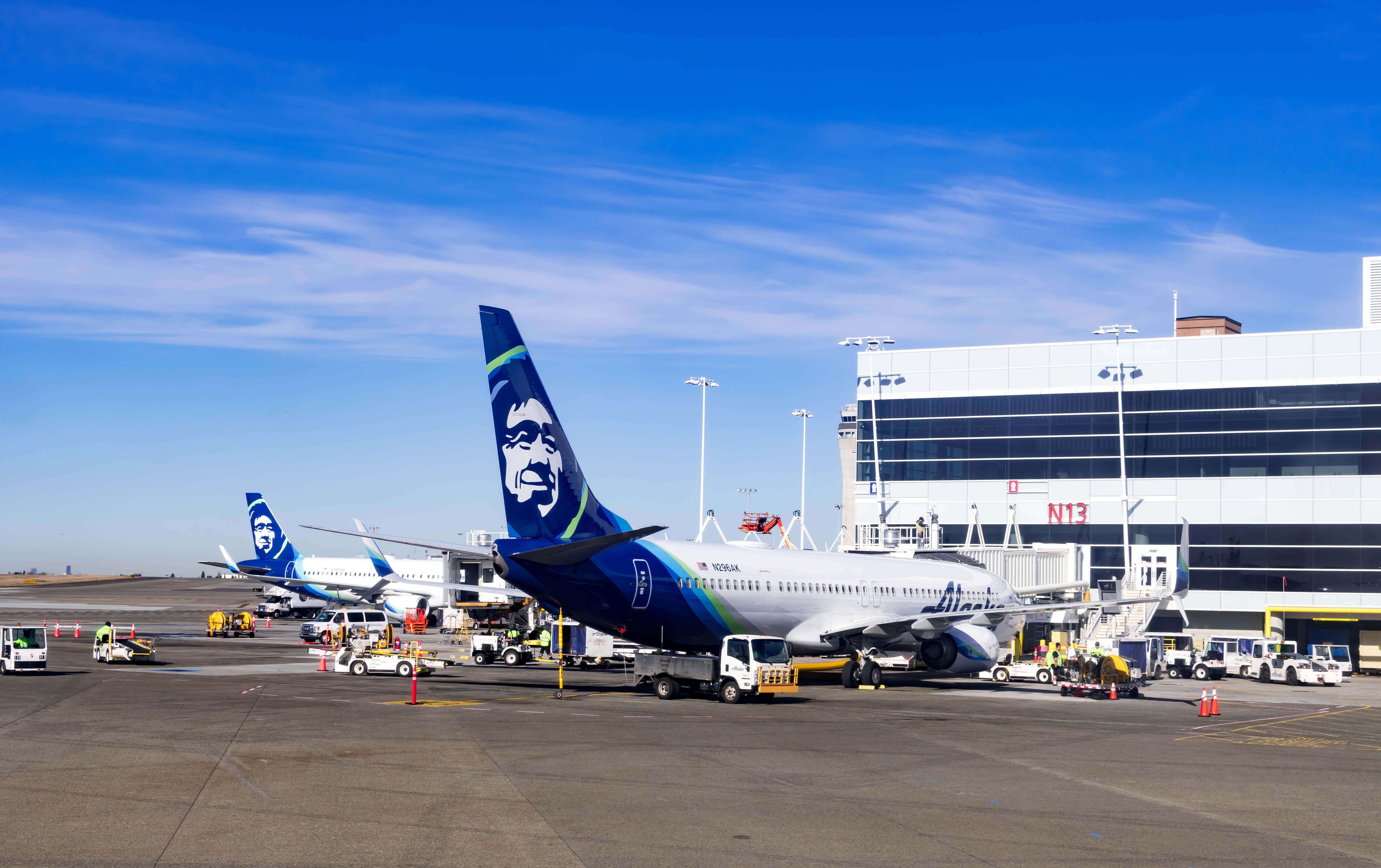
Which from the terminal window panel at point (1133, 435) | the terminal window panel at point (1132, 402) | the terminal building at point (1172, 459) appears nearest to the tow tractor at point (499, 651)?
the terminal building at point (1172, 459)

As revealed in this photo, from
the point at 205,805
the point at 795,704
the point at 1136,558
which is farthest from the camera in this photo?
the point at 1136,558

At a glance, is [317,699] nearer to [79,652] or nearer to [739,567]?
[739,567]

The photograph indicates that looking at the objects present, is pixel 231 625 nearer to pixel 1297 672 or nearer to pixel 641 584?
pixel 641 584

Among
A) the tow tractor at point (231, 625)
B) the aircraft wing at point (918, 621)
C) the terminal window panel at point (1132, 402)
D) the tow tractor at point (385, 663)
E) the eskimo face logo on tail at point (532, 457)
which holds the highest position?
the terminal window panel at point (1132, 402)

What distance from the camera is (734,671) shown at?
36.7 m

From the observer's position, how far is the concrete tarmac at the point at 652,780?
15.1 meters

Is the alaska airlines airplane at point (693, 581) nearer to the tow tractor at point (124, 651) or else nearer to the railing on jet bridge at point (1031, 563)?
the railing on jet bridge at point (1031, 563)

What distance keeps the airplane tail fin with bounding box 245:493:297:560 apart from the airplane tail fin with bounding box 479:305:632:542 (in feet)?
182

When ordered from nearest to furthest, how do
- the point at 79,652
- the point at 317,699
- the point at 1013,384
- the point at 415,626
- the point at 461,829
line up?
the point at 461,829
the point at 317,699
the point at 79,652
the point at 1013,384
the point at 415,626

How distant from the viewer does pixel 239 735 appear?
25469 mm

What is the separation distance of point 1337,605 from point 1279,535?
499 cm

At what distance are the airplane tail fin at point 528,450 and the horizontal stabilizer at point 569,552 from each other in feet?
2.33

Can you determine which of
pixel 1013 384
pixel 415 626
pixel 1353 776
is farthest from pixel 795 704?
pixel 415 626

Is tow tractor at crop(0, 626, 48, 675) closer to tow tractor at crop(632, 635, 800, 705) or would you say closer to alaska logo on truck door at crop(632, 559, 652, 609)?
alaska logo on truck door at crop(632, 559, 652, 609)
